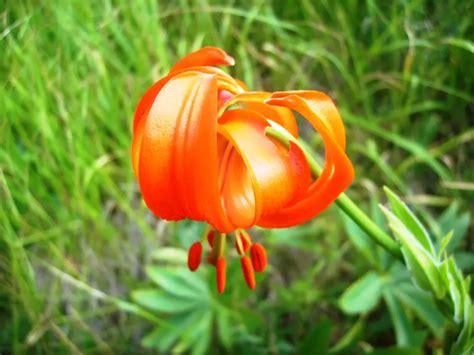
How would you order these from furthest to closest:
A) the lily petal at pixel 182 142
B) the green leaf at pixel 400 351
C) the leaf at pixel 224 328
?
the leaf at pixel 224 328
the green leaf at pixel 400 351
the lily petal at pixel 182 142

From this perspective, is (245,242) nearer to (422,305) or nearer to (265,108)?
(265,108)

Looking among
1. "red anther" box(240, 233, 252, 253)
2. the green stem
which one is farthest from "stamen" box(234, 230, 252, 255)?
the green stem

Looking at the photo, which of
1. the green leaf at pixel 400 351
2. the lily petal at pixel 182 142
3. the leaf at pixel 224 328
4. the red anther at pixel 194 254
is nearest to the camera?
the lily petal at pixel 182 142

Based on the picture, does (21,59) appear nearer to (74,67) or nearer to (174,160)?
(74,67)

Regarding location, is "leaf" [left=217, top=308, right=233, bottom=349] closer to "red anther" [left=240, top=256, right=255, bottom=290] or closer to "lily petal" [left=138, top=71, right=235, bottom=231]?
"red anther" [left=240, top=256, right=255, bottom=290]

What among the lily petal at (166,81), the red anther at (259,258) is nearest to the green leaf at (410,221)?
the red anther at (259,258)

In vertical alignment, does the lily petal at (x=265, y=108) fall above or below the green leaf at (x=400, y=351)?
above

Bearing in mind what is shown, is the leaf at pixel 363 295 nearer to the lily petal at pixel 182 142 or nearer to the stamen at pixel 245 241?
the stamen at pixel 245 241

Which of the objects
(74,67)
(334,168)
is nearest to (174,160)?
(334,168)
